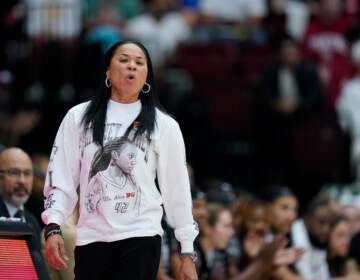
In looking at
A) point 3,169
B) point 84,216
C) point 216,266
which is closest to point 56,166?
point 84,216

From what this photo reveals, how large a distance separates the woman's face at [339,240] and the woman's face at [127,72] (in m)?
4.75

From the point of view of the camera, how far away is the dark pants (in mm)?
5996

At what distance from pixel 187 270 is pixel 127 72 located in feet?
3.63

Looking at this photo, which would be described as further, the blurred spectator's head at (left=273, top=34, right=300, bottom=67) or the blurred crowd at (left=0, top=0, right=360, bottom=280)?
the blurred spectator's head at (left=273, top=34, right=300, bottom=67)

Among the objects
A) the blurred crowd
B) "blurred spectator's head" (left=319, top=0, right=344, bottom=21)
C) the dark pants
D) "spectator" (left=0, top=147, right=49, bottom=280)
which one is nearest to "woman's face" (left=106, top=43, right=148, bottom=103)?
the dark pants

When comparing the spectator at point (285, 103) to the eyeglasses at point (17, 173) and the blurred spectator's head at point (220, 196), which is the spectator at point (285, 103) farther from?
the eyeglasses at point (17, 173)

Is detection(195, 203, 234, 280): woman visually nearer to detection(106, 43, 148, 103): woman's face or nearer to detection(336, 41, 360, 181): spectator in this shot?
detection(106, 43, 148, 103): woman's face

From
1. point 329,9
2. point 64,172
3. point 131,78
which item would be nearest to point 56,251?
point 64,172

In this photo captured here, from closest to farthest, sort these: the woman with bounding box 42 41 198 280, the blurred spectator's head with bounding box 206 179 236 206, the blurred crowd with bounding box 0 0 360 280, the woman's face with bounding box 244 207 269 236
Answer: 1. the woman with bounding box 42 41 198 280
2. the woman's face with bounding box 244 207 269 236
3. the blurred spectator's head with bounding box 206 179 236 206
4. the blurred crowd with bounding box 0 0 360 280

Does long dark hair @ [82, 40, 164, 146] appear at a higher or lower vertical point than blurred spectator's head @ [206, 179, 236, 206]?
higher

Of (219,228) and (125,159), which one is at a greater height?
(125,159)

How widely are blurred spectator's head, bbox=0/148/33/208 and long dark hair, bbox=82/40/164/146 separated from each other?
5.22 feet

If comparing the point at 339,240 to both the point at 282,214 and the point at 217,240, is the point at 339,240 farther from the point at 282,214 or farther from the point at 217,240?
the point at 217,240

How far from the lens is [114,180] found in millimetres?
6117
